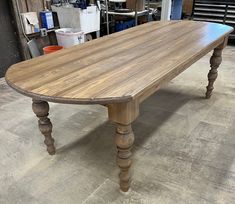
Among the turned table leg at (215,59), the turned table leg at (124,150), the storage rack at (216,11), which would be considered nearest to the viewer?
the turned table leg at (124,150)

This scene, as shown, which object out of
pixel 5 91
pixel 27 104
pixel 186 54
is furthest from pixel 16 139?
pixel 186 54

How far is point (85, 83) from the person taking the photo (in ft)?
4.01

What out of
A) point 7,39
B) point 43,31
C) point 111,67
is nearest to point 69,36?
point 43,31

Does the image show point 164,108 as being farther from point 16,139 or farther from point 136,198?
point 16,139

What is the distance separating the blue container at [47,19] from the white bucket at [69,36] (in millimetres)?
163

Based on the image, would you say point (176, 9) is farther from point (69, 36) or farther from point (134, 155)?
point (134, 155)

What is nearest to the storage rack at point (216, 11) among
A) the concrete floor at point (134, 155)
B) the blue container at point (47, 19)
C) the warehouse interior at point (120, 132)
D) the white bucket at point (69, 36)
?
the warehouse interior at point (120, 132)

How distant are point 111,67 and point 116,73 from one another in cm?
10

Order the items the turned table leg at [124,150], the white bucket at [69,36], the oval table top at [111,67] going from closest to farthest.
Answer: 1. the oval table top at [111,67]
2. the turned table leg at [124,150]
3. the white bucket at [69,36]

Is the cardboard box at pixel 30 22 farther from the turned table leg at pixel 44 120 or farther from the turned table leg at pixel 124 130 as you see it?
the turned table leg at pixel 124 130

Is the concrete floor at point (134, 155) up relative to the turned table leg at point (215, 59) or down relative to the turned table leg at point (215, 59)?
down

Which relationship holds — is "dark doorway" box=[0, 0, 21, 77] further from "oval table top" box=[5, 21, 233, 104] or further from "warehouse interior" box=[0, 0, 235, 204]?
"oval table top" box=[5, 21, 233, 104]

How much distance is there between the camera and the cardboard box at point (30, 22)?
10.6ft

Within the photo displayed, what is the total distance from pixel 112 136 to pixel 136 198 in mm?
659
